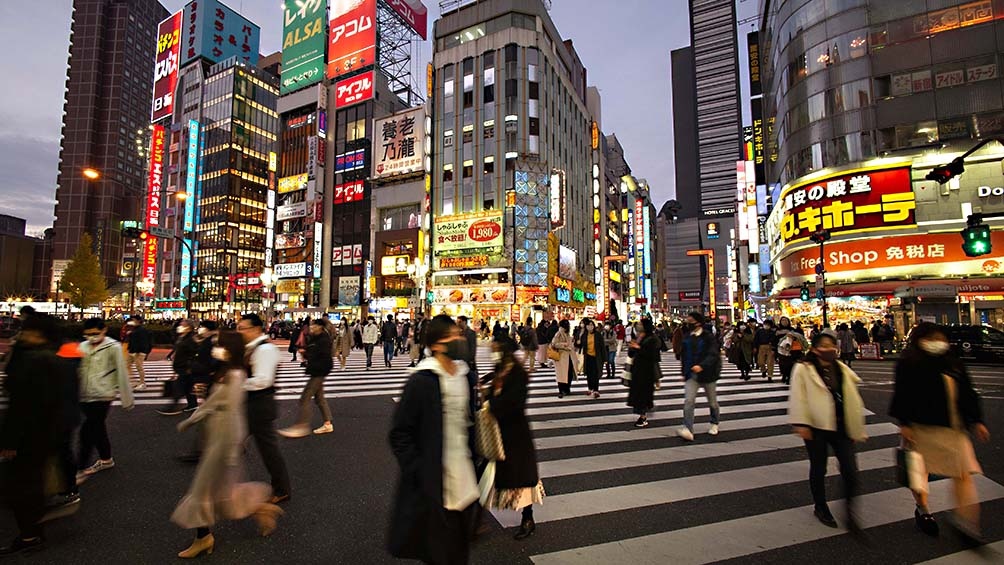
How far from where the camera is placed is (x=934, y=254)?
24.5 meters

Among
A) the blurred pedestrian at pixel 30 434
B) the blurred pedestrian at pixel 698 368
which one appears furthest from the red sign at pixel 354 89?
the blurred pedestrian at pixel 30 434

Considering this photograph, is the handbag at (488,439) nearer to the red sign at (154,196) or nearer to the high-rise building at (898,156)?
the high-rise building at (898,156)

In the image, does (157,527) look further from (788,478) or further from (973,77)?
(973,77)

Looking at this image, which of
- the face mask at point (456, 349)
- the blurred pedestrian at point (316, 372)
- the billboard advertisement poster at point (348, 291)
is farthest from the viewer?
the billboard advertisement poster at point (348, 291)

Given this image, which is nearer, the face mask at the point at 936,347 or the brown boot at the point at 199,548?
the brown boot at the point at 199,548

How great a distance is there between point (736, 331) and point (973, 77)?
70.2 ft

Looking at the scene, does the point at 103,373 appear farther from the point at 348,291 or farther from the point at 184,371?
the point at 348,291

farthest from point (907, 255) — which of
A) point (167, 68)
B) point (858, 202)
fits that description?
point (167, 68)

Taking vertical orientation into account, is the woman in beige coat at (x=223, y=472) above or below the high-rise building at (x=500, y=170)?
below

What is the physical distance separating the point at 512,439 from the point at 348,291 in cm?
5317

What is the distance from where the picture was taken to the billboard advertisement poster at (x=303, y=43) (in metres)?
61.3

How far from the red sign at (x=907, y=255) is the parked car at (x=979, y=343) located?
310 inches

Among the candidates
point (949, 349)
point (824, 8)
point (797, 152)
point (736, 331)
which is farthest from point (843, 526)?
point (824, 8)

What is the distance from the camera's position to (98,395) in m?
5.29
